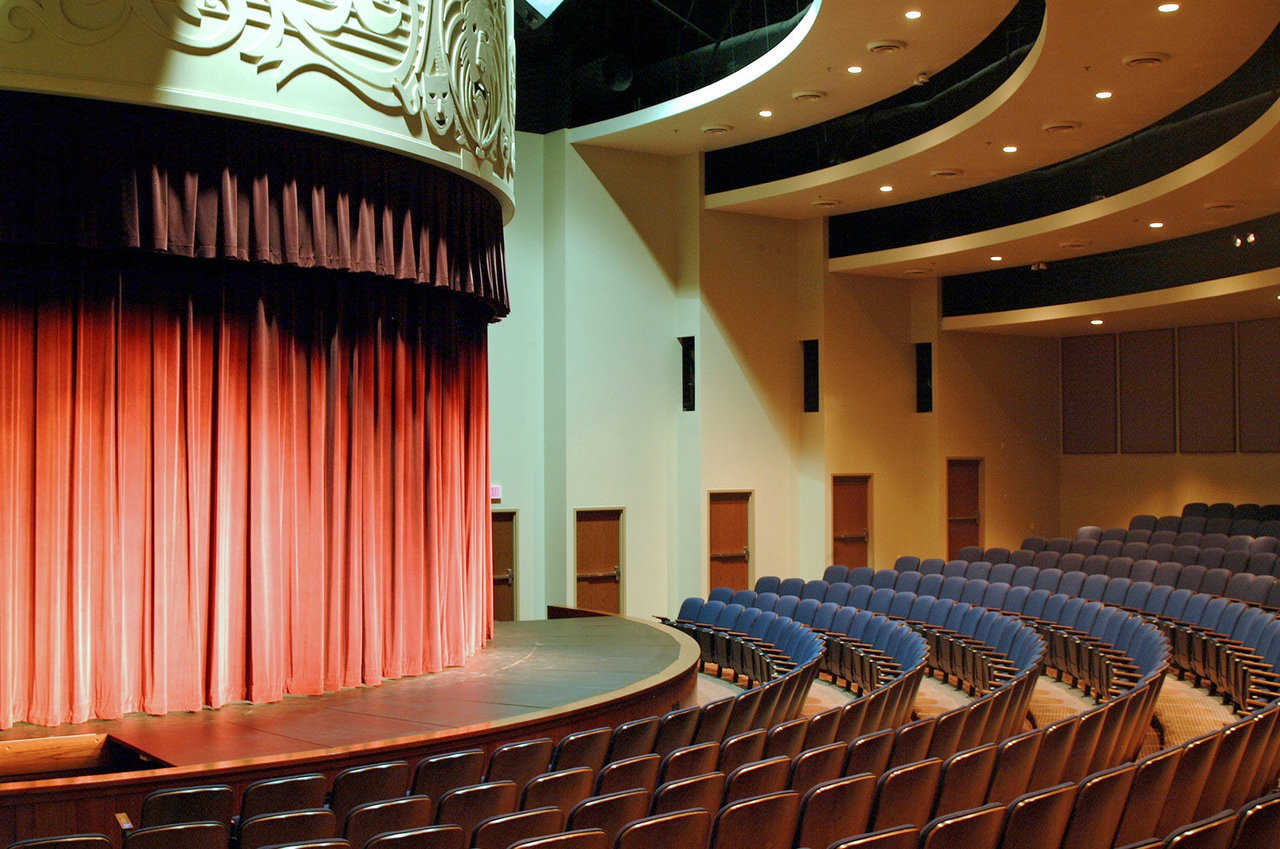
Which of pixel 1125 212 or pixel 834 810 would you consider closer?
pixel 834 810

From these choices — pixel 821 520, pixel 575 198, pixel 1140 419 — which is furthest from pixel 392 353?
pixel 1140 419

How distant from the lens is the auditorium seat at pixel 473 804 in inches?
145

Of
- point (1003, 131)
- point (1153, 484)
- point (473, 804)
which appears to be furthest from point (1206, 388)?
point (473, 804)

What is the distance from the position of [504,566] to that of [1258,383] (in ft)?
29.8

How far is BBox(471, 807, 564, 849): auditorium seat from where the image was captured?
10.7ft

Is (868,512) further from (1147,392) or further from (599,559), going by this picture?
(1147,392)

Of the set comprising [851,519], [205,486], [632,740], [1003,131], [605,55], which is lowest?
[632,740]

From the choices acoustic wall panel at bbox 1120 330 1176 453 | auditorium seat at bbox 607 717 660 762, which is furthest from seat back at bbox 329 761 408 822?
acoustic wall panel at bbox 1120 330 1176 453

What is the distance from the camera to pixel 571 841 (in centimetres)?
290

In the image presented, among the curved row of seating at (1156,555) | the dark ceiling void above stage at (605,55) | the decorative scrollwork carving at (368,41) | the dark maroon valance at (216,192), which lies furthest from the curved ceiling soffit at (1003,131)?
the dark maroon valance at (216,192)

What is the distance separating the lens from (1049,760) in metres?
4.20

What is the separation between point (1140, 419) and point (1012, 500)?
1.94 metres

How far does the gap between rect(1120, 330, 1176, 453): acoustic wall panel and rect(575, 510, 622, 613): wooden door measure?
7.25 m

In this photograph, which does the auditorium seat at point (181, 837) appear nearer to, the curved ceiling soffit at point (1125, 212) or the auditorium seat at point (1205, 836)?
the auditorium seat at point (1205, 836)
